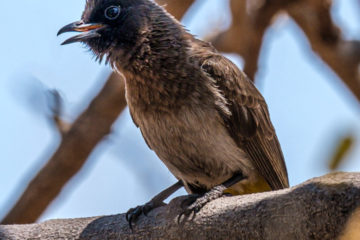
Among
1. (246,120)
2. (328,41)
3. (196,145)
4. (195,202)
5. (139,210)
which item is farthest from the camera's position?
(328,41)

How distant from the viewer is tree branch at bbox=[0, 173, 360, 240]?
272cm

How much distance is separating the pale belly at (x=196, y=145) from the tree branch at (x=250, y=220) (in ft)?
1.97

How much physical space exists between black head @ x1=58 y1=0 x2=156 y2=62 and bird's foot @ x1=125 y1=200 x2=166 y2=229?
4.11 feet

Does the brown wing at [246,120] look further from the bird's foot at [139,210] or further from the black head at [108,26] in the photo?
the bird's foot at [139,210]

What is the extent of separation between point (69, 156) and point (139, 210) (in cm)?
253

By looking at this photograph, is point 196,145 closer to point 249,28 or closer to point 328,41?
point 328,41

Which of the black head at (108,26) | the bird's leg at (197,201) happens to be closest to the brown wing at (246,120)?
the bird's leg at (197,201)

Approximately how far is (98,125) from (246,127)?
7.30 feet

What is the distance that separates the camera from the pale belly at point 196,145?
4.11 meters

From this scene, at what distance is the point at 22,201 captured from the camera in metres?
6.06

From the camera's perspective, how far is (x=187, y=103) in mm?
4129

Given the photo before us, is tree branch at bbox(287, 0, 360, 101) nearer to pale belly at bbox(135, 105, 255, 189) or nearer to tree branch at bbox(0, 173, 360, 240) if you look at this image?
pale belly at bbox(135, 105, 255, 189)

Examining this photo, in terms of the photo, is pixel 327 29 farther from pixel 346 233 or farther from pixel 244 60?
pixel 346 233

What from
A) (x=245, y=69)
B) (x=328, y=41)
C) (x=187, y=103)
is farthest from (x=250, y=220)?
(x=245, y=69)
